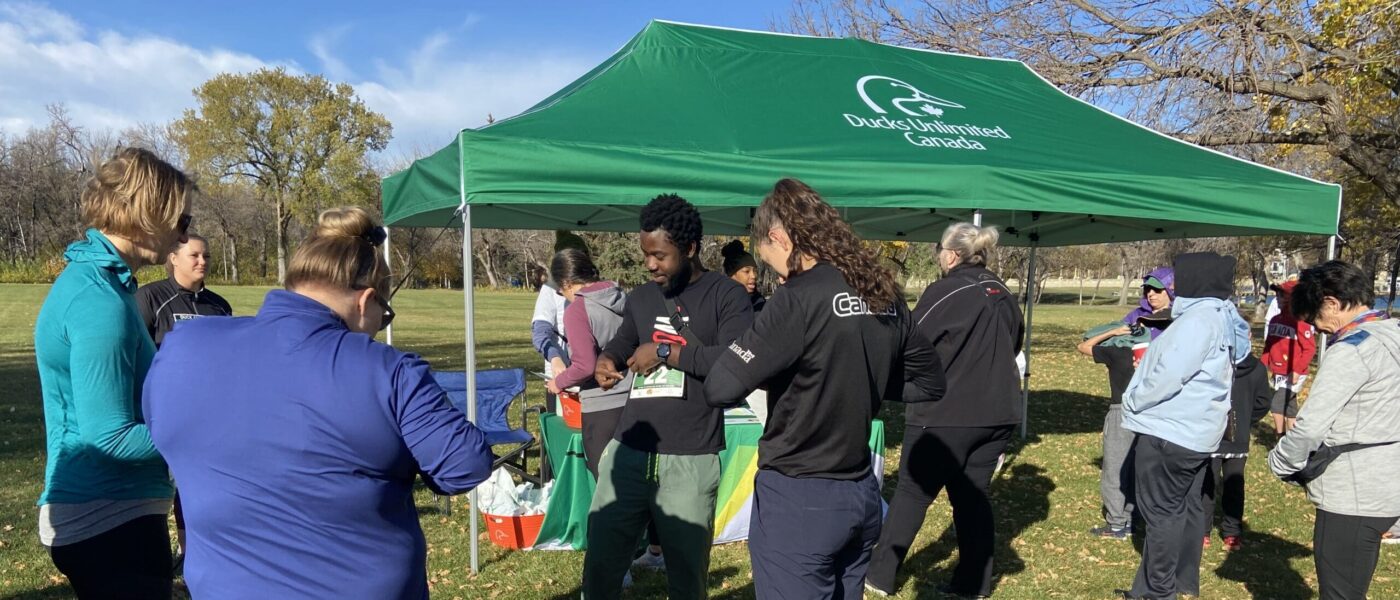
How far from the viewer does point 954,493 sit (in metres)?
3.96

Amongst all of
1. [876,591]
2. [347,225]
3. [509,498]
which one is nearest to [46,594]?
[509,498]

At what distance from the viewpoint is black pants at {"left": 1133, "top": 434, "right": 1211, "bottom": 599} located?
3520 mm

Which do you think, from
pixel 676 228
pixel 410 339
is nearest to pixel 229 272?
pixel 410 339

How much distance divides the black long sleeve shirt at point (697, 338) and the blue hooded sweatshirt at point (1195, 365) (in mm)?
1982

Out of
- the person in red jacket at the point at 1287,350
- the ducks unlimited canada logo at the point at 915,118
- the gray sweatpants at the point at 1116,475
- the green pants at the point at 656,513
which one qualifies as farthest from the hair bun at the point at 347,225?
the person in red jacket at the point at 1287,350

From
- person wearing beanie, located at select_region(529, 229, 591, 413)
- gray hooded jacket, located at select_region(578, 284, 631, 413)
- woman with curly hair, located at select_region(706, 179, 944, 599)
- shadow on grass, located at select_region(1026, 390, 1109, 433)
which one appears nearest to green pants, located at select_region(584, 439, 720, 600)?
woman with curly hair, located at select_region(706, 179, 944, 599)

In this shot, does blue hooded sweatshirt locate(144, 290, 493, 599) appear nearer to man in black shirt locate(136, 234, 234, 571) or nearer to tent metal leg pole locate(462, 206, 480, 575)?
tent metal leg pole locate(462, 206, 480, 575)

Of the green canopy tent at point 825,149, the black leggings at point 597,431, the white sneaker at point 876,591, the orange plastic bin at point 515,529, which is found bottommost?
the white sneaker at point 876,591

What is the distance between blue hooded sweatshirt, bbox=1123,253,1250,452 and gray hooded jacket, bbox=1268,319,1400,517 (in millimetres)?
569

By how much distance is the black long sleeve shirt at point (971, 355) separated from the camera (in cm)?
379

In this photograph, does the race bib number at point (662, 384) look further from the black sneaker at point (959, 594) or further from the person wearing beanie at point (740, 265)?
the person wearing beanie at point (740, 265)

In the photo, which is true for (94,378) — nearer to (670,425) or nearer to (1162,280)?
(670,425)

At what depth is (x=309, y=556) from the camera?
1.47 metres

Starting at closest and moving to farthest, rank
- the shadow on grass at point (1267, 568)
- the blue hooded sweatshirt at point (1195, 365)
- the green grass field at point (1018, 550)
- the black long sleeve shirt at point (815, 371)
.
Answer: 1. the black long sleeve shirt at point (815, 371)
2. the blue hooded sweatshirt at point (1195, 365)
3. the green grass field at point (1018, 550)
4. the shadow on grass at point (1267, 568)
